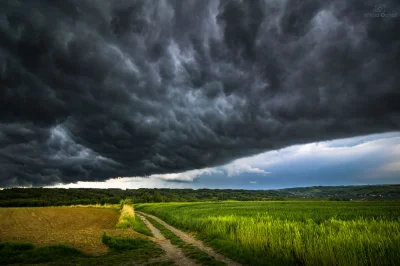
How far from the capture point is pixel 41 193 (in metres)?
159

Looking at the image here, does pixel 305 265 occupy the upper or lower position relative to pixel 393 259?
lower

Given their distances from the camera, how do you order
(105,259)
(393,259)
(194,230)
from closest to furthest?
1. (393,259)
2. (105,259)
3. (194,230)

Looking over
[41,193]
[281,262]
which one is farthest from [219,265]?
[41,193]

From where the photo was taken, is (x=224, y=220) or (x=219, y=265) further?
(x=224, y=220)

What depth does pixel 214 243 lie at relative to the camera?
16844 millimetres

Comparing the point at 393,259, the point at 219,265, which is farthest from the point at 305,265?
the point at 219,265

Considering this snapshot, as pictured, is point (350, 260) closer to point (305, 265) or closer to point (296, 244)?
point (305, 265)

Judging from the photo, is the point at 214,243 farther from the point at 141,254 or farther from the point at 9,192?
the point at 9,192

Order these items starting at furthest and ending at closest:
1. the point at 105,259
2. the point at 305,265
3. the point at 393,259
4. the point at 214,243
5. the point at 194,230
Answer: the point at 194,230
the point at 214,243
the point at 105,259
the point at 305,265
the point at 393,259

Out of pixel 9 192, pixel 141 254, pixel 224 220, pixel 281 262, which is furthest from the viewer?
pixel 9 192

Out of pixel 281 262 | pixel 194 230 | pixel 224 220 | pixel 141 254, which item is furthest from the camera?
pixel 194 230

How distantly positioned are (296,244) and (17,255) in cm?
1655

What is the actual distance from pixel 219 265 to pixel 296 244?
4009mm

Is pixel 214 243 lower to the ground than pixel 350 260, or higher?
lower
